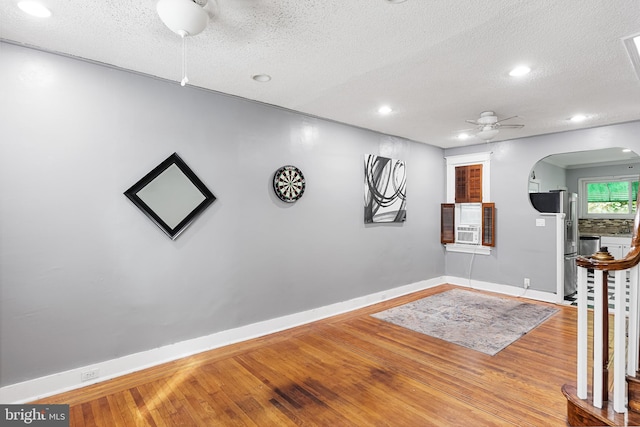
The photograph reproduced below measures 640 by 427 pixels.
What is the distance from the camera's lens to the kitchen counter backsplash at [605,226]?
23.2 ft

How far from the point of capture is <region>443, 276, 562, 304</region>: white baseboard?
493cm

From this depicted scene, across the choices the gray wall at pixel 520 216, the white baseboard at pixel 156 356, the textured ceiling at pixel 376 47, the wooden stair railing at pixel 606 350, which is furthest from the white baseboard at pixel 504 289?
the wooden stair railing at pixel 606 350

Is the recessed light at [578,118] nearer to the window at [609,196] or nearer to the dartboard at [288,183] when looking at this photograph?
the dartboard at [288,183]

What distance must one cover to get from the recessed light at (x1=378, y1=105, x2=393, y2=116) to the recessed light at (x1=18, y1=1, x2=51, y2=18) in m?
2.97

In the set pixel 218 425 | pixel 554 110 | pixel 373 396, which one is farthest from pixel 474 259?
pixel 218 425

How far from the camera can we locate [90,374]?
8.46 ft

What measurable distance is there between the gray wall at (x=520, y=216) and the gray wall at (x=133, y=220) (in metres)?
2.97

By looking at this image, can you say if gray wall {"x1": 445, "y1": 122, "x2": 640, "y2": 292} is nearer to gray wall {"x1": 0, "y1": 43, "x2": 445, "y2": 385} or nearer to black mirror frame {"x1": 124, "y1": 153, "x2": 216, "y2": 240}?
gray wall {"x1": 0, "y1": 43, "x2": 445, "y2": 385}

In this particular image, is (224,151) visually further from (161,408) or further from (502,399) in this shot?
(502,399)

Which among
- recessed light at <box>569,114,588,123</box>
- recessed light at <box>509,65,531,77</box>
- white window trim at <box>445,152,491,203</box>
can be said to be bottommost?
white window trim at <box>445,152,491,203</box>

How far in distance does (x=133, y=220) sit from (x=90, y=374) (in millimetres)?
1259

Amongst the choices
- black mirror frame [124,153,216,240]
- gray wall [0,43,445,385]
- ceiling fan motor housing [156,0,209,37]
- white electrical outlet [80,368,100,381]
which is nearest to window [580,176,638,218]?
gray wall [0,43,445,385]

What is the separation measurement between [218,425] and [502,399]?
2.00 meters

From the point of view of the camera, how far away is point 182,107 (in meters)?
3.07
